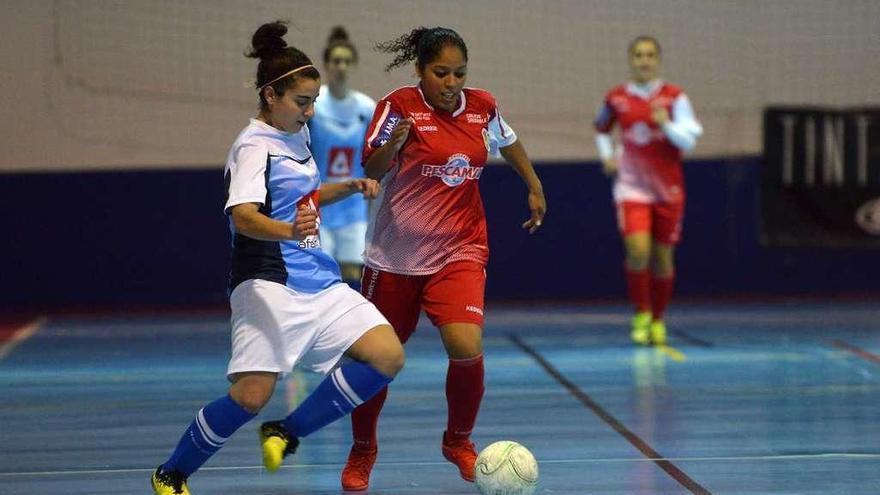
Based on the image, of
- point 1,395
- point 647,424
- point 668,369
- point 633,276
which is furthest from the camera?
point 633,276

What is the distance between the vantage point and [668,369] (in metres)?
9.09

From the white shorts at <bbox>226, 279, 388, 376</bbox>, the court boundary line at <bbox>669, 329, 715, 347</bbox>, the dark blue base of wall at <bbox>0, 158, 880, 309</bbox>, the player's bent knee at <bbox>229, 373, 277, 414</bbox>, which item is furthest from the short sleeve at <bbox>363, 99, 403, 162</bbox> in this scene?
the dark blue base of wall at <bbox>0, 158, 880, 309</bbox>

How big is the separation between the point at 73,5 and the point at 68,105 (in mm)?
924

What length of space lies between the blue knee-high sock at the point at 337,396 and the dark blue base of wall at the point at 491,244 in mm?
9311

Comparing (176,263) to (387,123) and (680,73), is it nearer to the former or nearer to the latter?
(680,73)

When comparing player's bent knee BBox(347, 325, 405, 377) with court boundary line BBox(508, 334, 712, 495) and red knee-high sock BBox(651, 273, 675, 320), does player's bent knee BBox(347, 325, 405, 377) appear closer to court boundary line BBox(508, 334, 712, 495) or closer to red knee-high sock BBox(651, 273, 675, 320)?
court boundary line BBox(508, 334, 712, 495)

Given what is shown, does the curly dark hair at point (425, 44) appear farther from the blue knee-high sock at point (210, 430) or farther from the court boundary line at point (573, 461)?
the court boundary line at point (573, 461)

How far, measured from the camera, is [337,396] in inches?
199

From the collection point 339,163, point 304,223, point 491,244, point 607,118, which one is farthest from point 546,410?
point 491,244

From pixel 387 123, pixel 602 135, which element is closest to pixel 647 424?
pixel 387 123

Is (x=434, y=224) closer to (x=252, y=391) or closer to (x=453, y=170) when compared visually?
(x=453, y=170)

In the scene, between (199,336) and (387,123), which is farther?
(199,336)

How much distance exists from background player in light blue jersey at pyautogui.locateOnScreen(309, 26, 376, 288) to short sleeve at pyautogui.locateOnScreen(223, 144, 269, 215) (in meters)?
4.07

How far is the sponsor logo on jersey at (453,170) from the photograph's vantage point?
558 centimetres
